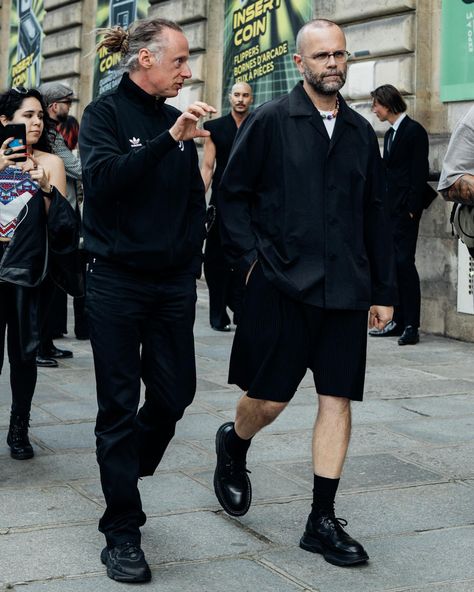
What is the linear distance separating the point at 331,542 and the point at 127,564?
0.69 meters

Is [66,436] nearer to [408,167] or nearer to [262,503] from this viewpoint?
[262,503]

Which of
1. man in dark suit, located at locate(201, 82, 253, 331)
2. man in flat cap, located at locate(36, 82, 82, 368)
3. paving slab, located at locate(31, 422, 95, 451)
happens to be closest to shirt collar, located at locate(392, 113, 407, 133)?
man in dark suit, located at locate(201, 82, 253, 331)

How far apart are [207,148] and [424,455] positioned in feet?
14.5

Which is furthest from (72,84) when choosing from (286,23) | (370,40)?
(370,40)

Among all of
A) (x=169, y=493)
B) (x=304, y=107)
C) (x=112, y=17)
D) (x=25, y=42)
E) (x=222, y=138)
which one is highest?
(x=25, y=42)

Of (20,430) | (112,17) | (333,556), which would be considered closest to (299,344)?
(333,556)

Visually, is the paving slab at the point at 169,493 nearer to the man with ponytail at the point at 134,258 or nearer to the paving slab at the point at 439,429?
the man with ponytail at the point at 134,258

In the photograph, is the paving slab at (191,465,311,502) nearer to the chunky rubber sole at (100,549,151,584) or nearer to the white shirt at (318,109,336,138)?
the chunky rubber sole at (100,549,151,584)

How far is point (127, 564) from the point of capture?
373 cm

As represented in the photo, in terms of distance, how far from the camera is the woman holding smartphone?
5.25 meters

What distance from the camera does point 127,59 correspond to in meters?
4.05

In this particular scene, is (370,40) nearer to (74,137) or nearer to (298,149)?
(74,137)

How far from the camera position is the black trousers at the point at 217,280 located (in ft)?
31.9

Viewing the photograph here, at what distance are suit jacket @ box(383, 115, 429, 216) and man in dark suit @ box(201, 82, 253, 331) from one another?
1.23m
